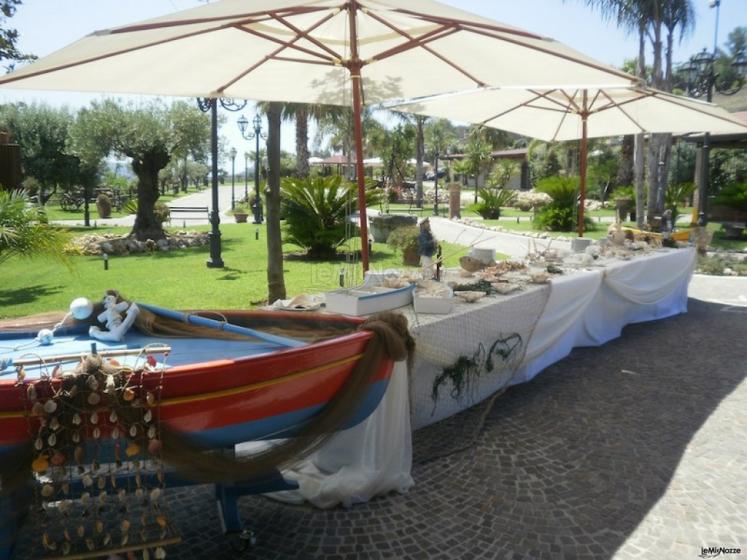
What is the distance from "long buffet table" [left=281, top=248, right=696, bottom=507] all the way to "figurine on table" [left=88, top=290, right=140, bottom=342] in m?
1.42

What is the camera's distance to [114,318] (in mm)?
3252

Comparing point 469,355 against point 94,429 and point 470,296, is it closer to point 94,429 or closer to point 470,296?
point 470,296

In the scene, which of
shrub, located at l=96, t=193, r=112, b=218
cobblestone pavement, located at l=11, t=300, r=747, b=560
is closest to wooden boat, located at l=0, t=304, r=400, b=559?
cobblestone pavement, located at l=11, t=300, r=747, b=560

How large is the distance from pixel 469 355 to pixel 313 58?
10.9 ft

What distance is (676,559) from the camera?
2.84m

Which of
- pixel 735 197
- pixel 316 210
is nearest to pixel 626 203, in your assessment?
pixel 735 197

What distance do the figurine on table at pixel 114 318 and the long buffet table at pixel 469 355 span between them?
1.42 meters

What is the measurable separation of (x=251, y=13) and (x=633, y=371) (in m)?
5.23

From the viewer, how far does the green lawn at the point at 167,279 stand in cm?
885

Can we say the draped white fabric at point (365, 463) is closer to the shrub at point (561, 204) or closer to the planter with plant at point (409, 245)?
the planter with plant at point (409, 245)

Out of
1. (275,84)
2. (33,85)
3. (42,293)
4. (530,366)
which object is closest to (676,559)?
(530,366)

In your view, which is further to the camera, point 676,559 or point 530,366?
point 530,366

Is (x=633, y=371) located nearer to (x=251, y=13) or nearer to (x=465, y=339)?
(x=465, y=339)

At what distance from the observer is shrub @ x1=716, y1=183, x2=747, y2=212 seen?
17.0m
